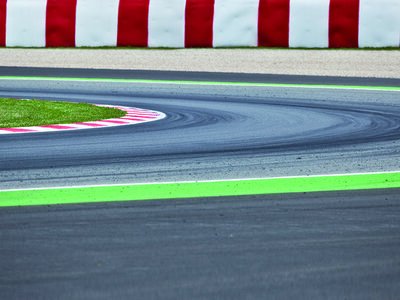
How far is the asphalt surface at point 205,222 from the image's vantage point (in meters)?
4.15

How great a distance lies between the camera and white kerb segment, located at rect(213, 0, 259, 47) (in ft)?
59.9

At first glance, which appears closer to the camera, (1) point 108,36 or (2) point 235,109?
(2) point 235,109

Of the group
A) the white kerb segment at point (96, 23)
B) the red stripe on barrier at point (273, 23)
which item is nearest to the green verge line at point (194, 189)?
the red stripe on barrier at point (273, 23)

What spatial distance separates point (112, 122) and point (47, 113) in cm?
110

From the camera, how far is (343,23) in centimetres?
1764

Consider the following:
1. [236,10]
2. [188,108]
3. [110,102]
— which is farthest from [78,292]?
[236,10]

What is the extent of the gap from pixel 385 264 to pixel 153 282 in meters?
1.12

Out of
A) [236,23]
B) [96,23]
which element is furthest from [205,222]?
[96,23]

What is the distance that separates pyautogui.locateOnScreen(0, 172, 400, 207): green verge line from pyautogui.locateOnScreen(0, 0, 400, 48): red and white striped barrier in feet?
35.6

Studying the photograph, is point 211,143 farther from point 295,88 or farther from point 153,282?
point 295,88

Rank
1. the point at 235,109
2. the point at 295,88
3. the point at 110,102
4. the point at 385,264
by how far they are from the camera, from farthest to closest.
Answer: the point at 295,88 < the point at 110,102 < the point at 235,109 < the point at 385,264

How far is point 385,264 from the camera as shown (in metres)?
4.48

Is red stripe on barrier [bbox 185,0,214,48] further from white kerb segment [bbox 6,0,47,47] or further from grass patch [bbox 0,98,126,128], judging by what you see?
grass patch [bbox 0,98,126,128]

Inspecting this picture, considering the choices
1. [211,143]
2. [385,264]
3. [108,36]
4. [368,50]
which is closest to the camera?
[385,264]
